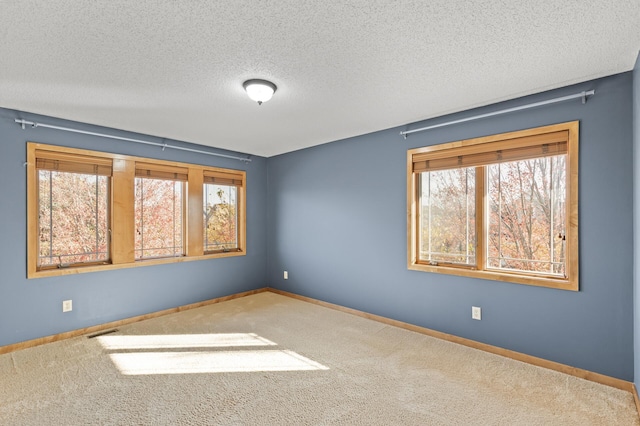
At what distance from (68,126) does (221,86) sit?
6.85 ft

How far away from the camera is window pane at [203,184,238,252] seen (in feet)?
Result: 15.8

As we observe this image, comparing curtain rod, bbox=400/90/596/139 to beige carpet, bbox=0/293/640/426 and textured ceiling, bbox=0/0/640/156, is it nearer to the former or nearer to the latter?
textured ceiling, bbox=0/0/640/156

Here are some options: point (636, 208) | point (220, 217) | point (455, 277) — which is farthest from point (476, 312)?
point (220, 217)

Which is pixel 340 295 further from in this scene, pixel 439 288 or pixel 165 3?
pixel 165 3

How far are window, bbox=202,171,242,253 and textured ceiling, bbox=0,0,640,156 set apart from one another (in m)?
1.65

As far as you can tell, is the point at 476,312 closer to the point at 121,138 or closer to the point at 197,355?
the point at 197,355

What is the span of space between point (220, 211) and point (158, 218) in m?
0.93

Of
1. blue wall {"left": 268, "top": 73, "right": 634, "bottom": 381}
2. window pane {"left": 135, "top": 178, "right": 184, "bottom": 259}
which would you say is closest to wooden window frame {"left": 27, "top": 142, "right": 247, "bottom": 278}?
window pane {"left": 135, "top": 178, "right": 184, "bottom": 259}

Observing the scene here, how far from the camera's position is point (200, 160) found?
4.62m

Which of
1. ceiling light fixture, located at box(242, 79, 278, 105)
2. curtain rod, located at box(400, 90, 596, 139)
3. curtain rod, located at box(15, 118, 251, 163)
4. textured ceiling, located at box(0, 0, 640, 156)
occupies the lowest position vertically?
curtain rod, located at box(15, 118, 251, 163)

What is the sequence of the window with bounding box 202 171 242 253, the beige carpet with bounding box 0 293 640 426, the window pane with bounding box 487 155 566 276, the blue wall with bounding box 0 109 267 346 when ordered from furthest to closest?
the window with bounding box 202 171 242 253 < the blue wall with bounding box 0 109 267 346 < the window pane with bounding box 487 155 566 276 < the beige carpet with bounding box 0 293 640 426

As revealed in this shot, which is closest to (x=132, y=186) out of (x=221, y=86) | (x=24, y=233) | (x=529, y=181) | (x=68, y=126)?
(x=68, y=126)

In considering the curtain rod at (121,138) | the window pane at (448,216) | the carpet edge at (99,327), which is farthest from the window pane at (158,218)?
the window pane at (448,216)

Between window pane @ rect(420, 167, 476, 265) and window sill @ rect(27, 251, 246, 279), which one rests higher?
window pane @ rect(420, 167, 476, 265)
